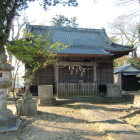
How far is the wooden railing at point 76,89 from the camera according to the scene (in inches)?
417

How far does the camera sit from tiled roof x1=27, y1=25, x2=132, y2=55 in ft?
41.1

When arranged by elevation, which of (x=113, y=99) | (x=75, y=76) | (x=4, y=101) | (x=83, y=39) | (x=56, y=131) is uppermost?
(x=83, y=39)

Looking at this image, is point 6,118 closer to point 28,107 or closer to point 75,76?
point 28,107

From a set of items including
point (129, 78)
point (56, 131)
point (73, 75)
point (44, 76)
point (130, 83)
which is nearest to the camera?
point (56, 131)

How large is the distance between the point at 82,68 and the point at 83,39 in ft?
12.2

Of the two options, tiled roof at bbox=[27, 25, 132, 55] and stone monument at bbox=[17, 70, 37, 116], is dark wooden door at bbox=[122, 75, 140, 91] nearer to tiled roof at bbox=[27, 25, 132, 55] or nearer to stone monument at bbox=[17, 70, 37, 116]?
tiled roof at bbox=[27, 25, 132, 55]

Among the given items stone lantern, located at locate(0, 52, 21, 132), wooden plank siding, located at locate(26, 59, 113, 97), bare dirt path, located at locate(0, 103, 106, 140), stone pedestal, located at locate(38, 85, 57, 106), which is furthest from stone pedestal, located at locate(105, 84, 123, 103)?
stone lantern, located at locate(0, 52, 21, 132)

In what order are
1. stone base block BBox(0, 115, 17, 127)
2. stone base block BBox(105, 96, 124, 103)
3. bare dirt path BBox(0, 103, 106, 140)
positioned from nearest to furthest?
bare dirt path BBox(0, 103, 106, 140) < stone base block BBox(0, 115, 17, 127) < stone base block BBox(105, 96, 124, 103)

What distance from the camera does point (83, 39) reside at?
14.4m

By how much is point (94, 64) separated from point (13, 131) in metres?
8.62

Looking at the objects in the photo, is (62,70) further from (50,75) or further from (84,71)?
(84,71)

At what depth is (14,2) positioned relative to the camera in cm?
974

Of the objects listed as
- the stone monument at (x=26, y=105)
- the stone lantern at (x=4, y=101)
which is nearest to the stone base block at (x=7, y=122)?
the stone lantern at (x=4, y=101)

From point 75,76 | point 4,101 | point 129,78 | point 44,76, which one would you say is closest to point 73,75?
point 75,76
